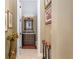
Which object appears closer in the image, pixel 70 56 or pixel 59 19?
pixel 70 56

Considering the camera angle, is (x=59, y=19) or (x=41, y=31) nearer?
(x=59, y=19)

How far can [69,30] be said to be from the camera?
2.86m

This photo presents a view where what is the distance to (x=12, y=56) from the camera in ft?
14.6

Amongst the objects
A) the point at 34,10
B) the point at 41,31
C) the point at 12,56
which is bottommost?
the point at 12,56

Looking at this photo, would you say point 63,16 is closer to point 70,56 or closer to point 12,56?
point 70,56

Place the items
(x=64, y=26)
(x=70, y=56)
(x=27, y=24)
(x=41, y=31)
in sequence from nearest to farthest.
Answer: (x=70, y=56), (x=64, y=26), (x=41, y=31), (x=27, y=24)

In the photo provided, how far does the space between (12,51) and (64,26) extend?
6.44ft
